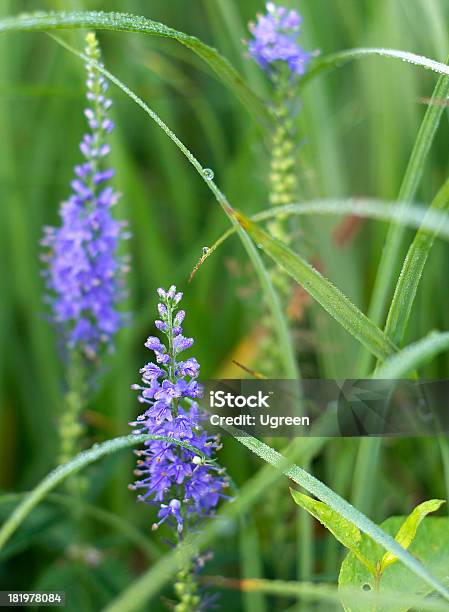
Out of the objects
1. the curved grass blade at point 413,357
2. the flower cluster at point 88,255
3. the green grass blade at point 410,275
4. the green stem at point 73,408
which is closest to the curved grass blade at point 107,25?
the flower cluster at point 88,255

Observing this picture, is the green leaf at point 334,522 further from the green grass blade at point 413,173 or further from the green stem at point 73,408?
the green stem at point 73,408

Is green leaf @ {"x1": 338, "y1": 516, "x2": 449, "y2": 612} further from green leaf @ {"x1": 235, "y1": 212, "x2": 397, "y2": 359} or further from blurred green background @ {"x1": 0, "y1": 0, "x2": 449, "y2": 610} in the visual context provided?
blurred green background @ {"x1": 0, "y1": 0, "x2": 449, "y2": 610}

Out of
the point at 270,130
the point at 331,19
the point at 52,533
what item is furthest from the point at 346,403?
the point at 331,19

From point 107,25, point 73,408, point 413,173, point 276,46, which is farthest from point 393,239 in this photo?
point 73,408

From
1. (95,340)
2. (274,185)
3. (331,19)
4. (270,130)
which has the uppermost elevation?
(331,19)

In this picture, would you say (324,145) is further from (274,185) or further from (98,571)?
(98,571)

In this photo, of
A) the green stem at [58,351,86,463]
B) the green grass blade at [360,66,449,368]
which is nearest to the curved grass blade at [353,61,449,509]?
the green grass blade at [360,66,449,368]

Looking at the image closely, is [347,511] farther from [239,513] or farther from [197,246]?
[197,246]
